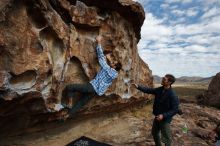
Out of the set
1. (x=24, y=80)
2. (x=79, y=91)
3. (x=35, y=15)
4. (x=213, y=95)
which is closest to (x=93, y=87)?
(x=79, y=91)

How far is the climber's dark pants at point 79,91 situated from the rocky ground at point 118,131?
4.40 ft

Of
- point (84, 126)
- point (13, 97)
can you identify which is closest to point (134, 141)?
point (84, 126)

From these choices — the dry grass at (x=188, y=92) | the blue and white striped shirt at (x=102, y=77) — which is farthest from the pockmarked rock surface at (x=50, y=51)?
the dry grass at (x=188, y=92)

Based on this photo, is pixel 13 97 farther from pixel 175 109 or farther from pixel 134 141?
pixel 134 141

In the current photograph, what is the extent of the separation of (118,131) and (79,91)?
4175mm

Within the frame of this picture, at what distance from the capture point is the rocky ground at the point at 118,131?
14234mm

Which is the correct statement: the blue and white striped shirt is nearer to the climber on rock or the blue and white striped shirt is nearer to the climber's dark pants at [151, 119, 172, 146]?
the climber on rock

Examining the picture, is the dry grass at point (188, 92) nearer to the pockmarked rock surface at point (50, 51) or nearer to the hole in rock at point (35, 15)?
the pockmarked rock surface at point (50, 51)

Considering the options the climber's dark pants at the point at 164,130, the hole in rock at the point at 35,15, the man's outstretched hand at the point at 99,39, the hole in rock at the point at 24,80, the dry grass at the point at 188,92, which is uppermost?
the hole in rock at the point at 35,15

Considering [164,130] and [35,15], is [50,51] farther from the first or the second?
[164,130]

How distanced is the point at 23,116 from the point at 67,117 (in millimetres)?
2193

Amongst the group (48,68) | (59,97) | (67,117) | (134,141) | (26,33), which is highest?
(26,33)

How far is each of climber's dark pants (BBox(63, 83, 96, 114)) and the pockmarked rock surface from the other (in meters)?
0.29

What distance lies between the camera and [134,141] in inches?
632
